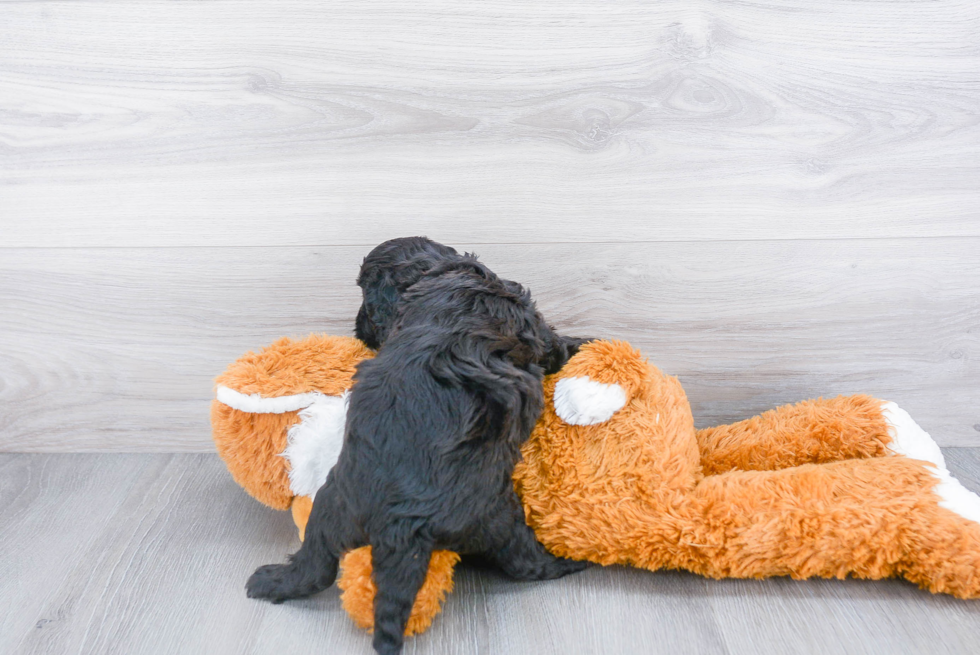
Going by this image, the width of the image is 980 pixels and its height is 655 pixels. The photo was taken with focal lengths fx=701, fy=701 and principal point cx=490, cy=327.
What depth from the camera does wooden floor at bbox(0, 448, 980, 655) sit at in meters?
0.72

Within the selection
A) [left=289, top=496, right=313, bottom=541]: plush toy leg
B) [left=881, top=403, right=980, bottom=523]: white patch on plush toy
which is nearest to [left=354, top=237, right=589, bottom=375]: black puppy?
[left=289, top=496, right=313, bottom=541]: plush toy leg

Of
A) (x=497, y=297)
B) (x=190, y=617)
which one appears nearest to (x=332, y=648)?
(x=190, y=617)

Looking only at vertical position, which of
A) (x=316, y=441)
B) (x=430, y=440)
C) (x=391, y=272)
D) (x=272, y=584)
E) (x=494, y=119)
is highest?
(x=494, y=119)

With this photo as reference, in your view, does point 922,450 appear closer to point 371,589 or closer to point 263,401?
point 371,589

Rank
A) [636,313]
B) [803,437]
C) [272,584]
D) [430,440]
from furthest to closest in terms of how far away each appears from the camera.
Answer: [636,313], [803,437], [272,584], [430,440]

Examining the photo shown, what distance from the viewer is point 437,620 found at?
29.9 inches

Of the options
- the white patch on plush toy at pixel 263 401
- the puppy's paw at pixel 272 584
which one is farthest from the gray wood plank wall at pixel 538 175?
the puppy's paw at pixel 272 584

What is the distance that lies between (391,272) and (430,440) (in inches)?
8.6

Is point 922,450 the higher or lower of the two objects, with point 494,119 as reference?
lower

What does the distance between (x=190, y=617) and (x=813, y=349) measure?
0.91 meters

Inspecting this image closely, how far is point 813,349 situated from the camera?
41.4 inches

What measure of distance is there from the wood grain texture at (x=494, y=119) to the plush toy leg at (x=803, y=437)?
253 millimetres

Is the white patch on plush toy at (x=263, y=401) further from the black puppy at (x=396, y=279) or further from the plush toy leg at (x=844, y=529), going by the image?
the plush toy leg at (x=844, y=529)

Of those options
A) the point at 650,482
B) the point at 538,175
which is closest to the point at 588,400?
the point at 650,482
